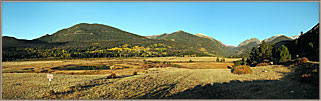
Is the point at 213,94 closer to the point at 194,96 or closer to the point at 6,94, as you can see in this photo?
the point at 194,96

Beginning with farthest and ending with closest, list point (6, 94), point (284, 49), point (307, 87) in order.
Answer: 1. point (284, 49)
2. point (6, 94)
3. point (307, 87)

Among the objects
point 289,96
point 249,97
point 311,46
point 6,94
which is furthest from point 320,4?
point 6,94

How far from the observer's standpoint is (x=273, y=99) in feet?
27.9

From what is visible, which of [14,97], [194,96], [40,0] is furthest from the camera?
[14,97]

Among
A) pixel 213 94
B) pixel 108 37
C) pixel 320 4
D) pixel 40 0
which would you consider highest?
pixel 108 37

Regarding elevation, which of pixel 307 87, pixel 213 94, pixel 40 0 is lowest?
pixel 213 94

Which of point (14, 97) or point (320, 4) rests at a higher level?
point (320, 4)

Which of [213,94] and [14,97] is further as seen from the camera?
[14,97]

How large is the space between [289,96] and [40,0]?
16.1m

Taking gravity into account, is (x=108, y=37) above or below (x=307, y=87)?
above

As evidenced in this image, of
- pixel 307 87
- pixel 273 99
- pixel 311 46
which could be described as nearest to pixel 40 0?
pixel 273 99

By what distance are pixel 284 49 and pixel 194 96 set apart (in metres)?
24.8

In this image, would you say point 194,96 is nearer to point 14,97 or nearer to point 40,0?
point 40,0

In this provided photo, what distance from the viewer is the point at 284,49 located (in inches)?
1089
